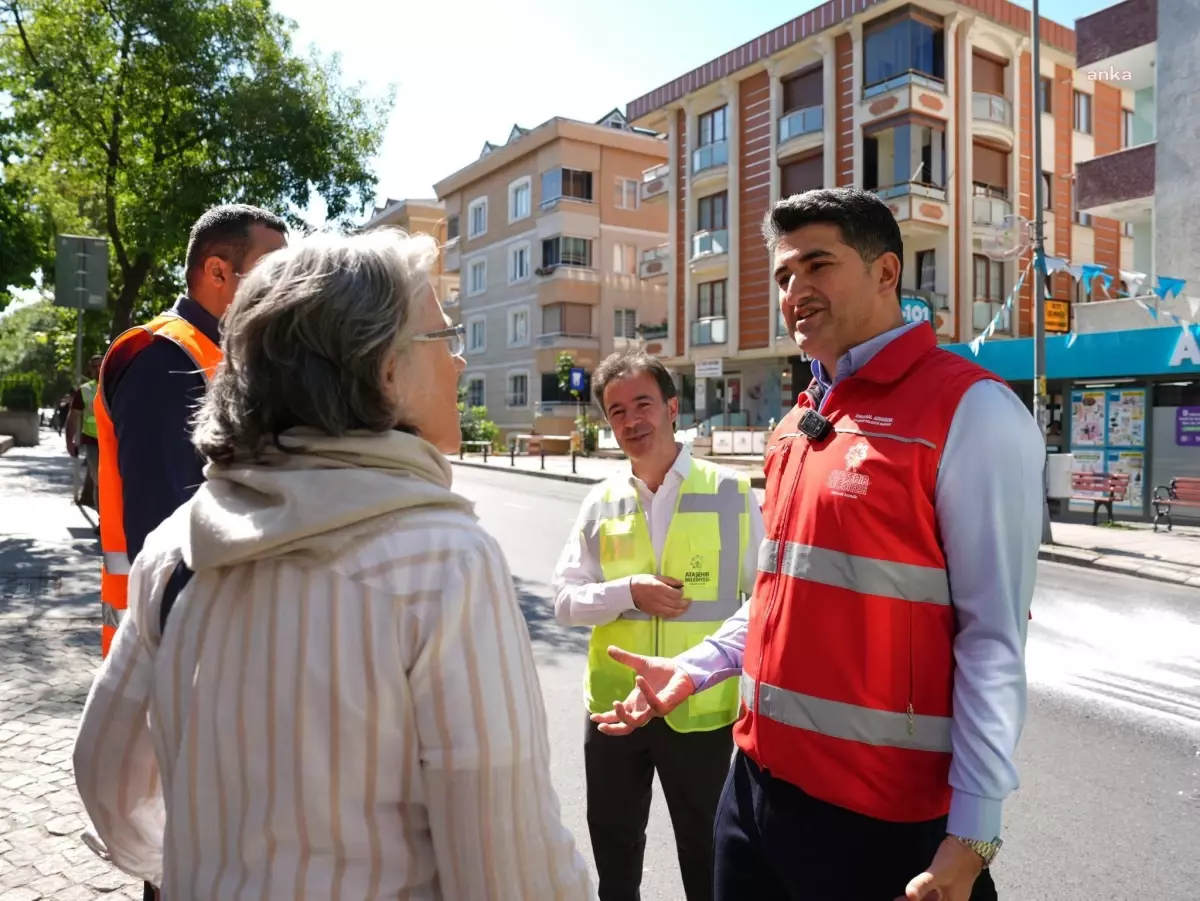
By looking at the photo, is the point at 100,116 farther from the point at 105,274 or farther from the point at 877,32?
the point at 877,32

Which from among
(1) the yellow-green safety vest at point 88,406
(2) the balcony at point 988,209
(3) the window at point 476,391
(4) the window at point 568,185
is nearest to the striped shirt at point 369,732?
(1) the yellow-green safety vest at point 88,406

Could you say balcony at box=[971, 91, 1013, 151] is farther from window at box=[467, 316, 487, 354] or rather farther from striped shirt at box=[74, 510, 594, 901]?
striped shirt at box=[74, 510, 594, 901]

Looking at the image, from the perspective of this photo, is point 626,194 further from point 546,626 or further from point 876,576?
point 876,576

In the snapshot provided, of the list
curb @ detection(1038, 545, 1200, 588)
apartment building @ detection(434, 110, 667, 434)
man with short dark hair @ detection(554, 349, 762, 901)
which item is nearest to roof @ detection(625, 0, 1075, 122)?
apartment building @ detection(434, 110, 667, 434)

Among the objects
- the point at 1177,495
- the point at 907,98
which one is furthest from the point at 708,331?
the point at 1177,495

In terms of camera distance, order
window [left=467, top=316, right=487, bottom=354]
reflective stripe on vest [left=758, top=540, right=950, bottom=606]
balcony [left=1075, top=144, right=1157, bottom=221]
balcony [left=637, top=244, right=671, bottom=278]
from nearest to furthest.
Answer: reflective stripe on vest [left=758, top=540, right=950, bottom=606] < balcony [left=1075, top=144, right=1157, bottom=221] < balcony [left=637, top=244, right=671, bottom=278] < window [left=467, top=316, right=487, bottom=354]

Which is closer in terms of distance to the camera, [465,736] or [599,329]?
[465,736]

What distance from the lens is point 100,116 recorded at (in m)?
16.2

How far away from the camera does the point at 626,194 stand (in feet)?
145

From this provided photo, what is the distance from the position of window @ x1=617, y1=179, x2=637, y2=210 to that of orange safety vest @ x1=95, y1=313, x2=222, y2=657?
139 feet

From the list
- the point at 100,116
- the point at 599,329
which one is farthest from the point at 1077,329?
the point at 599,329

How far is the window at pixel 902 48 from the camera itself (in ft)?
89.0

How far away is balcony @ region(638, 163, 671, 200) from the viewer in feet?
118

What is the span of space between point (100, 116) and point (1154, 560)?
1747cm
